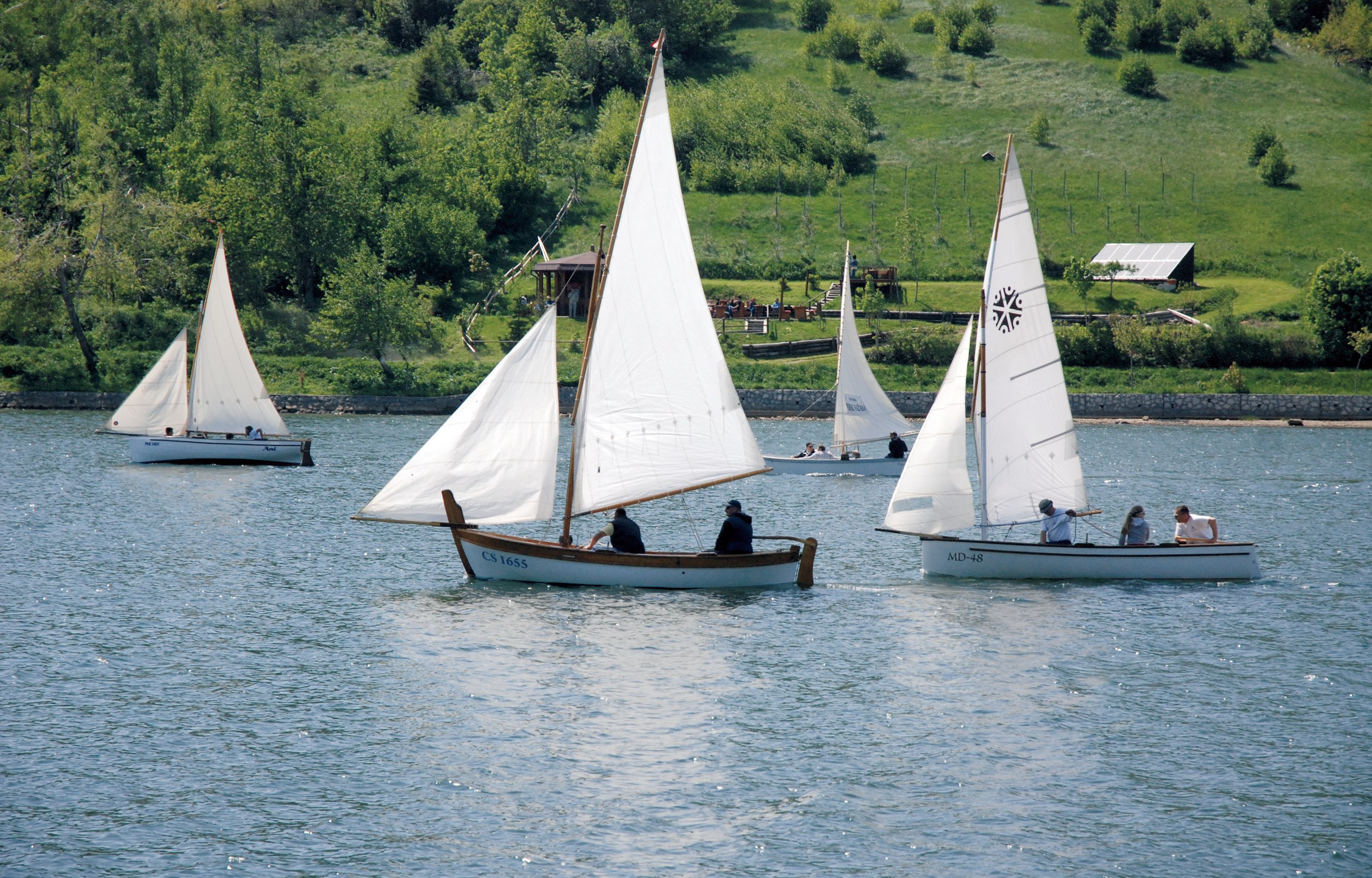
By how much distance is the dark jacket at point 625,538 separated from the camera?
30.6 m

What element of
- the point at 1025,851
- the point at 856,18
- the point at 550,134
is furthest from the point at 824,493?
the point at 856,18

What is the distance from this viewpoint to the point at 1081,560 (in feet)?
108

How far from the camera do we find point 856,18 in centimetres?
17125

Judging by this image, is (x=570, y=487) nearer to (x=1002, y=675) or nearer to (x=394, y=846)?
(x=1002, y=675)

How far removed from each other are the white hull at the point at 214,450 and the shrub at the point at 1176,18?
137 meters

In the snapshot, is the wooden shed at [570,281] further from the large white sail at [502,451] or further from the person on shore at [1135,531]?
the person on shore at [1135,531]

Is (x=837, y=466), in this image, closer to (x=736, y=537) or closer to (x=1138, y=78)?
(x=736, y=537)

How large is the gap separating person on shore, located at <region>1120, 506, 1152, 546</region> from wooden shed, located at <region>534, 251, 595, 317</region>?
229ft

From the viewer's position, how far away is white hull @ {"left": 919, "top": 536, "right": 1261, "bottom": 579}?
3256 cm

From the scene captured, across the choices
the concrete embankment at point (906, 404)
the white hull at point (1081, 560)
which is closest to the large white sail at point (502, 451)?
the white hull at point (1081, 560)

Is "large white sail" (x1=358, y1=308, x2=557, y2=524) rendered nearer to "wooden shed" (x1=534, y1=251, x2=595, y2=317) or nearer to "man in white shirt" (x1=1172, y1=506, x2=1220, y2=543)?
"man in white shirt" (x1=1172, y1=506, x2=1220, y2=543)

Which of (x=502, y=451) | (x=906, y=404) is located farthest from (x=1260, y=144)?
(x=502, y=451)

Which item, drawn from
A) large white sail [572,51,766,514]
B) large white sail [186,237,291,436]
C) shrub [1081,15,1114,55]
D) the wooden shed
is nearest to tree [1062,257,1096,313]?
the wooden shed

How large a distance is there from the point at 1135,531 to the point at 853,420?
2802 centimetres
